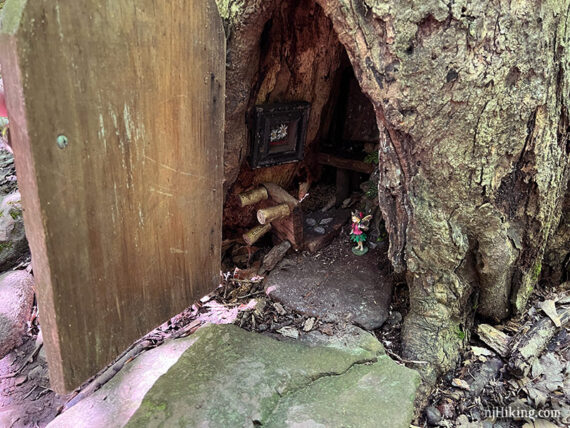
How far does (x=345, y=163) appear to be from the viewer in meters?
3.60

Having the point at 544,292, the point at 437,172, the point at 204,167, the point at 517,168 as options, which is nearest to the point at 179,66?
the point at 204,167

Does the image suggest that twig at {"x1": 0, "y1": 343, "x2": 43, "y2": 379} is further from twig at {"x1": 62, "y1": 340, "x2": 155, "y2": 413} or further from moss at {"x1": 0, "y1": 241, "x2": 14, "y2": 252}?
moss at {"x1": 0, "y1": 241, "x2": 14, "y2": 252}

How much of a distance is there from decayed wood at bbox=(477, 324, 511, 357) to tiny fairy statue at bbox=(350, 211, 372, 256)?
941 mm

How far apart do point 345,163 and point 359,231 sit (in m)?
0.73

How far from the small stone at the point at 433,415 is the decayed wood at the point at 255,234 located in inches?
69.1

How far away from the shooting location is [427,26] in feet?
6.18

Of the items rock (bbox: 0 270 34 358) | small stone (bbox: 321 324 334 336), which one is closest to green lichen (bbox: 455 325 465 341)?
small stone (bbox: 321 324 334 336)

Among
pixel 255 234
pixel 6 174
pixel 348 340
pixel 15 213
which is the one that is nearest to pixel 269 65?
pixel 255 234

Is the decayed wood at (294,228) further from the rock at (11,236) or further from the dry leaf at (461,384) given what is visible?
the rock at (11,236)

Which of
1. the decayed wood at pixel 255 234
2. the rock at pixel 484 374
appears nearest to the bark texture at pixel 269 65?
the decayed wood at pixel 255 234

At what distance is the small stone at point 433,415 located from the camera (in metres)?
2.21

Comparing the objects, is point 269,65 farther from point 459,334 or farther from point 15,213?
point 15,213

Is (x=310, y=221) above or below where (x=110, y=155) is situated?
below

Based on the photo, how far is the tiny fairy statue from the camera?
3.12 meters
